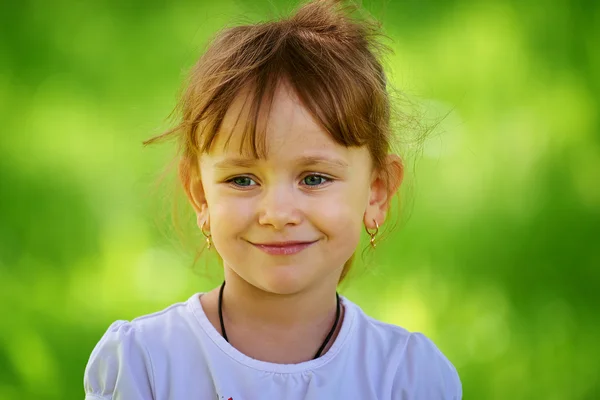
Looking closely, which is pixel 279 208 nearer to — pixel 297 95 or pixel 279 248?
pixel 279 248

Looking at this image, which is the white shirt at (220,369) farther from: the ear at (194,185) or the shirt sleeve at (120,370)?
the ear at (194,185)

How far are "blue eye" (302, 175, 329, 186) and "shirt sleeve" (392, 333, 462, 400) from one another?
1.76ft

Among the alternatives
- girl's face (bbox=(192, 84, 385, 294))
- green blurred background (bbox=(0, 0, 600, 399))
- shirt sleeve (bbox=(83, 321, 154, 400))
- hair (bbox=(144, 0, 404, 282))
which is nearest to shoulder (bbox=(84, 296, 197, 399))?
shirt sleeve (bbox=(83, 321, 154, 400))

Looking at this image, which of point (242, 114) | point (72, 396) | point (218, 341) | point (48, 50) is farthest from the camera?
point (48, 50)

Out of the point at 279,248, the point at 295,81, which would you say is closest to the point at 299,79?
the point at 295,81

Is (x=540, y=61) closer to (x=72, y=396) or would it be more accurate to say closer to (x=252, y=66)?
(x=252, y=66)

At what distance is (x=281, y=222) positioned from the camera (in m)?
2.06

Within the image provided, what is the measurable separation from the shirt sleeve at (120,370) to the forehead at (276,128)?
1.72 feet

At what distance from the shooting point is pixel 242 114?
6.88 feet

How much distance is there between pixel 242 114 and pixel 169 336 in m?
0.58

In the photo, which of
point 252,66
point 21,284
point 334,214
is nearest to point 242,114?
point 252,66

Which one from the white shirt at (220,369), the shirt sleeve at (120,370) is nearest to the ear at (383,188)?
the white shirt at (220,369)

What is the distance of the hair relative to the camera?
2.11 meters

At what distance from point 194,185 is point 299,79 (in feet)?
1.39
